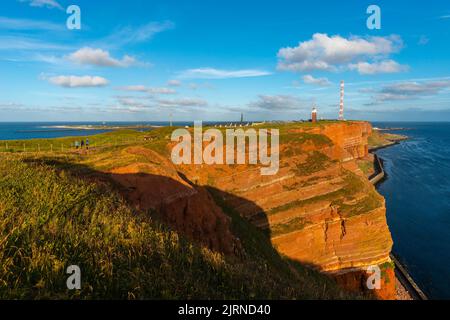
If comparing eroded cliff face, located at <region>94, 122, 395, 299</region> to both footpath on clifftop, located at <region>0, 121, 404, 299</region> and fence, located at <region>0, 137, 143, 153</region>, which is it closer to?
footpath on clifftop, located at <region>0, 121, 404, 299</region>

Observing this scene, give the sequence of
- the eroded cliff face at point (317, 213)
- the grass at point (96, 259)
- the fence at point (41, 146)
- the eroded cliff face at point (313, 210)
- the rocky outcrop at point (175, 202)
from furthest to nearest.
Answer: the fence at point (41, 146)
the eroded cliff face at point (317, 213)
the eroded cliff face at point (313, 210)
the rocky outcrop at point (175, 202)
the grass at point (96, 259)

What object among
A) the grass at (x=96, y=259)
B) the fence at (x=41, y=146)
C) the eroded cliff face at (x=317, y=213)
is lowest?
the eroded cliff face at (x=317, y=213)

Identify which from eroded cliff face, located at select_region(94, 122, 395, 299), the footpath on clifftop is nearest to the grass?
the footpath on clifftop

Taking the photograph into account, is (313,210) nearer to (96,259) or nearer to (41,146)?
(96,259)

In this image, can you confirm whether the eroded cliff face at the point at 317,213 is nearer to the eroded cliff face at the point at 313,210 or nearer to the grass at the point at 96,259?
the eroded cliff face at the point at 313,210

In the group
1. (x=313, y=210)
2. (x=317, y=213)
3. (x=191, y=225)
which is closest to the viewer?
(x=191, y=225)

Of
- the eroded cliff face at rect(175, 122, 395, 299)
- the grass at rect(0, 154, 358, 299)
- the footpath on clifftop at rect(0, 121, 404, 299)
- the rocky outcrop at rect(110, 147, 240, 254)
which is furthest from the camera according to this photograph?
the eroded cliff face at rect(175, 122, 395, 299)

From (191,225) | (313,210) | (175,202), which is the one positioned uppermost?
(175,202)

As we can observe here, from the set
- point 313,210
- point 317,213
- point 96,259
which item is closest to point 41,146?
point 313,210

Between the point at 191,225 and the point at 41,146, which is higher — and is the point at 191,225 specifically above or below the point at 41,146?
below

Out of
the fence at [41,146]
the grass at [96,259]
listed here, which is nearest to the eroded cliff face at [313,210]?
the grass at [96,259]

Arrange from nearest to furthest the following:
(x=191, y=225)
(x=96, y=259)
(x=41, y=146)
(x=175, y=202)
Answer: (x=96, y=259) < (x=175, y=202) < (x=191, y=225) < (x=41, y=146)
